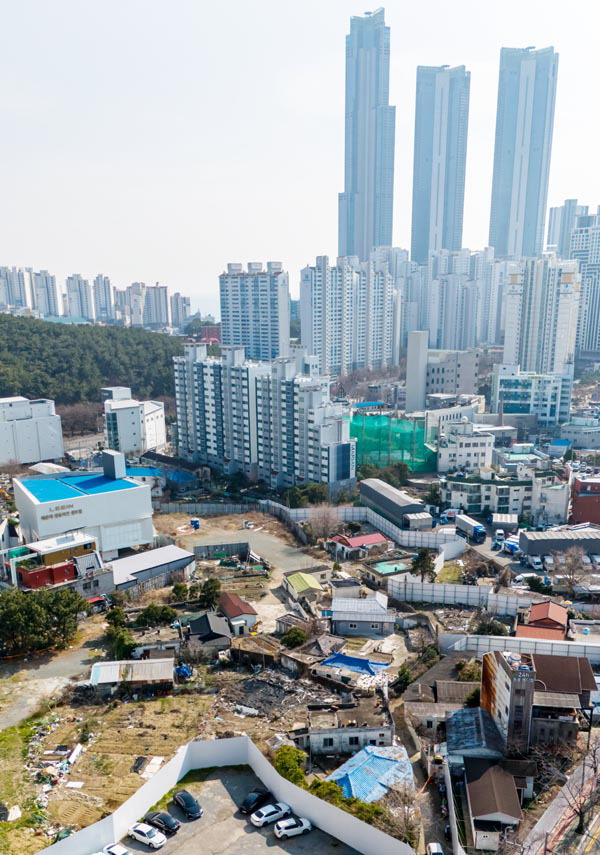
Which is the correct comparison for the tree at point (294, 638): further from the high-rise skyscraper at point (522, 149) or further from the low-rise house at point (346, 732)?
the high-rise skyscraper at point (522, 149)

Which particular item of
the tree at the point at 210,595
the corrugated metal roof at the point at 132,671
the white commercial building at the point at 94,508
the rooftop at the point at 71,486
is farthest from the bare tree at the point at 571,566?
the rooftop at the point at 71,486

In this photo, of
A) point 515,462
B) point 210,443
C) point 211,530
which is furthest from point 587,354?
point 211,530

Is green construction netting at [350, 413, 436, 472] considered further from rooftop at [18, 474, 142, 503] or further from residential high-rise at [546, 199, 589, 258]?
residential high-rise at [546, 199, 589, 258]

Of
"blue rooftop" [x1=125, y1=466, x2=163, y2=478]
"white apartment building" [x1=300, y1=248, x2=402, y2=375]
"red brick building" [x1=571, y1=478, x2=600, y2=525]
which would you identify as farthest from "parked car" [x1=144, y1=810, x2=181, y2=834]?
"white apartment building" [x1=300, y1=248, x2=402, y2=375]

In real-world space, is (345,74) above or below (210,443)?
above

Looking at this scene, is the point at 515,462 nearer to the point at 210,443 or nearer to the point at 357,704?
the point at 210,443

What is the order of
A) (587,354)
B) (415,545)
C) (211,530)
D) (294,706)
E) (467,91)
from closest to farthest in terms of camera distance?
(294,706)
(415,545)
(211,530)
(587,354)
(467,91)

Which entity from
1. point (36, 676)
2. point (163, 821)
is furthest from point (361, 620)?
point (36, 676)
